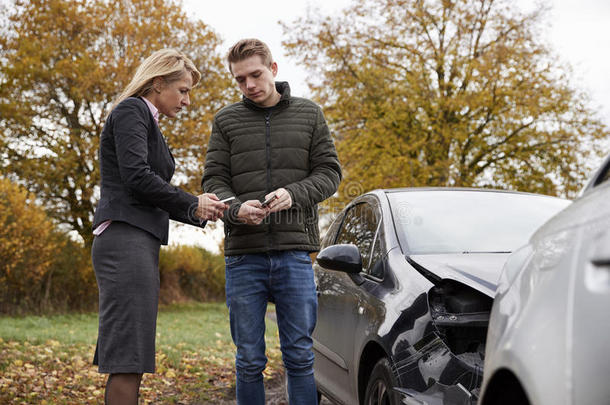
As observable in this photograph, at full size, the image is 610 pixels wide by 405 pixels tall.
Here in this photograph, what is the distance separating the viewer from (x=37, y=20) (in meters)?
20.4

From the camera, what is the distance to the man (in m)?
3.53

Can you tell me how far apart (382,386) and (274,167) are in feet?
4.13

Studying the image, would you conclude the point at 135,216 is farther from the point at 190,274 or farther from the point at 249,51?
the point at 190,274

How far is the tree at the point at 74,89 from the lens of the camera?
19422mm

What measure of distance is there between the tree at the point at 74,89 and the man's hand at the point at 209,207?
665 inches

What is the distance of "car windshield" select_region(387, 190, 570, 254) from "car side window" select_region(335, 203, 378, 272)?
20cm

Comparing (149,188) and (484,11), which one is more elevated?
(484,11)

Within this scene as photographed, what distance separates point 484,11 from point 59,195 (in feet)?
45.5

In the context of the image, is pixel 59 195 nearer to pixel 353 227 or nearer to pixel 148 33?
pixel 148 33

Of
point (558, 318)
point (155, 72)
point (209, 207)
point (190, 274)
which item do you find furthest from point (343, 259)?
point (190, 274)

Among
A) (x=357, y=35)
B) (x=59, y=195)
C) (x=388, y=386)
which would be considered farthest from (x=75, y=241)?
Result: (x=388, y=386)

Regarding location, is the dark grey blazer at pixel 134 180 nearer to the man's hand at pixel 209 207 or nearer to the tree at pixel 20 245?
the man's hand at pixel 209 207

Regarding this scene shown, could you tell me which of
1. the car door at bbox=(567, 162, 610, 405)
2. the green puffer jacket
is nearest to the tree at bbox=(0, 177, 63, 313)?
the green puffer jacket

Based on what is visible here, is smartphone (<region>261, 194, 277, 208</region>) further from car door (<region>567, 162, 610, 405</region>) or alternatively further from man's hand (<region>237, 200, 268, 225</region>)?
car door (<region>567, 162, 610, 405</region>)
